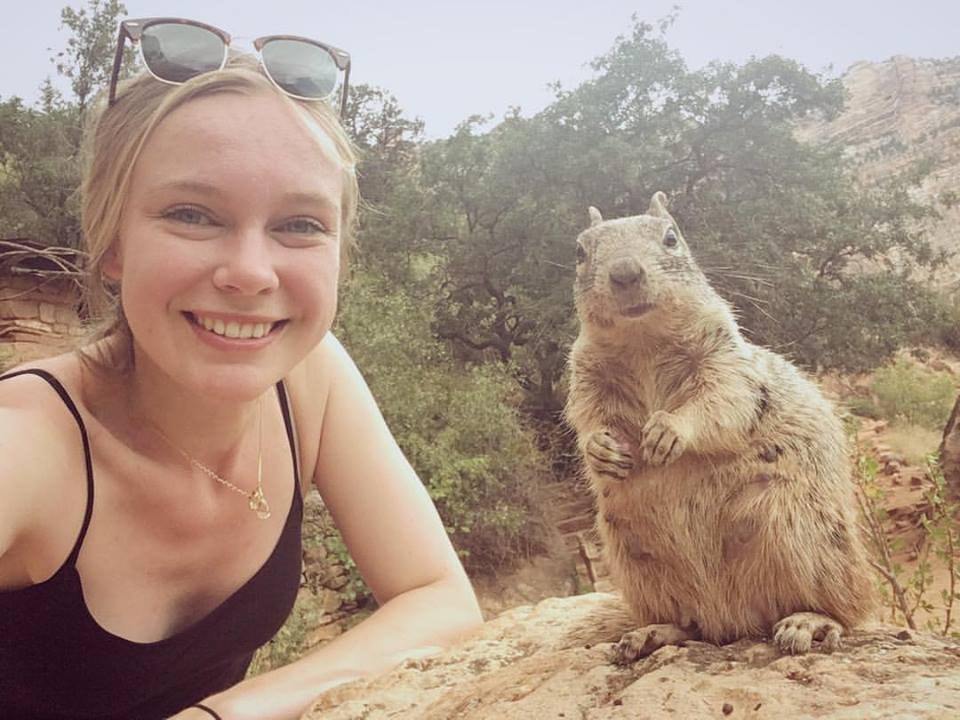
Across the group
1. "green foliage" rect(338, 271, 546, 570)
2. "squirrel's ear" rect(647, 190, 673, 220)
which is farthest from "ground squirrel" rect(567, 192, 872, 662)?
"green foliage" rect(338, 271, 546, 570)

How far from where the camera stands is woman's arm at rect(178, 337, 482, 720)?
129 centimetres

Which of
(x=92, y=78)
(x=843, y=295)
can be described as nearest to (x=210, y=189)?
(x=843, y=295)

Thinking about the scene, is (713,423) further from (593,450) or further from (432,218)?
(432,218)

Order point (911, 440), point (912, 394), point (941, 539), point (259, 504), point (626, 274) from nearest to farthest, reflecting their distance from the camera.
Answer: point (626, 274) → point (259, 504) → point (941, 539) → point (911, 440) → point (912, 394)

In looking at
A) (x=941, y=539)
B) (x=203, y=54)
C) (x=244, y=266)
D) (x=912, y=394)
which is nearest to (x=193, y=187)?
(x=244, y=266)

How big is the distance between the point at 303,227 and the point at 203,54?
0.92 feet

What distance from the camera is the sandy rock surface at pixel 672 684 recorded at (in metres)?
0.81

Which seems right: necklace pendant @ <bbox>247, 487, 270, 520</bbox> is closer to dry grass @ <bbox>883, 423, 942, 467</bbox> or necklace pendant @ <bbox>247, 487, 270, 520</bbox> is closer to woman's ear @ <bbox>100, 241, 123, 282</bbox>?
woman's ear @ <bbox>100, 241, 123, 282</bbox>

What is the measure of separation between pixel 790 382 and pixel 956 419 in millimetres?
3394

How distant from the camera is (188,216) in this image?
0.97 metres

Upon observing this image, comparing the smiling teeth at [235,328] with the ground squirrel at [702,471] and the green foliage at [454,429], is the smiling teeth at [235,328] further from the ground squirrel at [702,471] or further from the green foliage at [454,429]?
the green foliage at [454,429]

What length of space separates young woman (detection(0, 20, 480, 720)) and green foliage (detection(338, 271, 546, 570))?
4.12 meters

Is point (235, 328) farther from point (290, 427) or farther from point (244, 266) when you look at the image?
point (290, 427)

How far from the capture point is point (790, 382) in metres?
1.28
